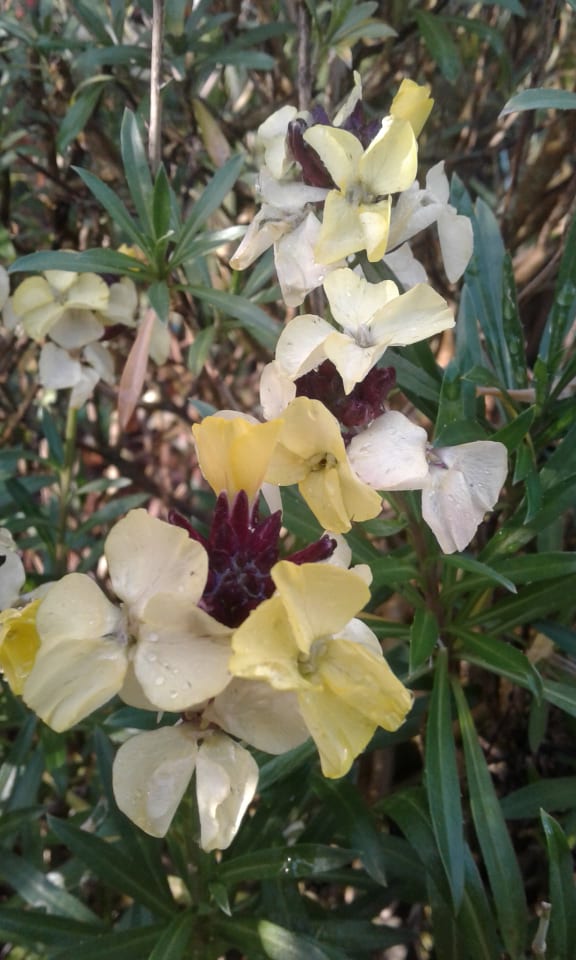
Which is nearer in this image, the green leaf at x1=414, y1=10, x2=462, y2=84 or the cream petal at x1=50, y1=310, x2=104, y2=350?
the cream petal at x1=50, y1=310, x2=104, y2=350

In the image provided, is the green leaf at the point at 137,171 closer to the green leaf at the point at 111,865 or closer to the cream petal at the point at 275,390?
the cream petal at the point at 275,390

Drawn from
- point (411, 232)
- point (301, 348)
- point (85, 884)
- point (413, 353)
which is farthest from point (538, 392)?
point (85, 884)

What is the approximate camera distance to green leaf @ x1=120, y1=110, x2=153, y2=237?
3.40 feet

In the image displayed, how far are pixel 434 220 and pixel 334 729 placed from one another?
48cm

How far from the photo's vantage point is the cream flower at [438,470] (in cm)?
64

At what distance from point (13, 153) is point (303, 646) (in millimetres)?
1232

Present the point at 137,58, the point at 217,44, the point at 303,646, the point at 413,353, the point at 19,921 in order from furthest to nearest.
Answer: the point at 217,44 < the point at 137,58 < the point at 413,353 < the point at 19,921 < the point at 303,646

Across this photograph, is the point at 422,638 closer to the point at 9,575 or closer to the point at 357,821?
the point at 357,821

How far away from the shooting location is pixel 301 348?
652 millimetres

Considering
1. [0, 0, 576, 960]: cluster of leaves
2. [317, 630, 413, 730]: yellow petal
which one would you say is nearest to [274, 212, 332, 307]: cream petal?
[0, 0, 576, 960]: cluster of leaves

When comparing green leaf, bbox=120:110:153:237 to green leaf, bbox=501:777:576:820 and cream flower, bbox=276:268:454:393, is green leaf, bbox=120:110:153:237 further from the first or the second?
green leaf, bbox=501:777:576:820

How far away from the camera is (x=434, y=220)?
2.56 ft

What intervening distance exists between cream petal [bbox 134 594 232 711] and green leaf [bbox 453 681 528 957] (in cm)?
53

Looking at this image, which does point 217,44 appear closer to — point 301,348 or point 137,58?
point 137,58
